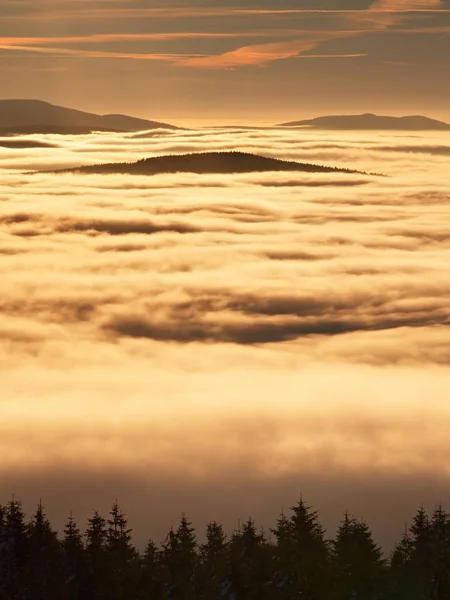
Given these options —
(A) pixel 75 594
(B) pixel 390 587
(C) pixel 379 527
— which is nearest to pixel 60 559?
(A) pixel 75 594

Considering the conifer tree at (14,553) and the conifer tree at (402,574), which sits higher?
the conifer tree at (14,553)

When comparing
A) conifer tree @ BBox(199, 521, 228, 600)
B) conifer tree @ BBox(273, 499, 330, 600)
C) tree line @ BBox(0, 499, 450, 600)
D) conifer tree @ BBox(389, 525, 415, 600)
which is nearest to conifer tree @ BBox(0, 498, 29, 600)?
tree line @ BBox(0, 499, 450, 600)

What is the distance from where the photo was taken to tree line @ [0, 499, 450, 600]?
69750 mm

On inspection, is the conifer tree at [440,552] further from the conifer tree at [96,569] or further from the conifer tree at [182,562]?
the conifer tree at [96,569]

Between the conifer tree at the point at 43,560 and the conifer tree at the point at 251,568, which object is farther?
the conifer tree at the point at 43,560

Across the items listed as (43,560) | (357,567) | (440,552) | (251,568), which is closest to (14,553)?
(43,560)

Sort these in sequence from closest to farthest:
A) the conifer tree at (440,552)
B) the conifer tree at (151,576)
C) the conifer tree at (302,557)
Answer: the conifer tree at (302,557) → the conifer tree at (440,552) → the conifer tree at (151,576)

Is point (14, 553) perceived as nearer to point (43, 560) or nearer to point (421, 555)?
point (43, 560)

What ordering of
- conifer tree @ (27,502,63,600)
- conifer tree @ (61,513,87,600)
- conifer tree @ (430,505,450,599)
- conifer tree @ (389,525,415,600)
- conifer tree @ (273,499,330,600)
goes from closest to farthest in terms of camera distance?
conifer tree @ (273,499,330,600), conifer tree @ (430,505,450,599), conifer tree @ (389,525,415,600), conifer tree @ (27,502,63,600), conifer tree @ (61,513,87,600)

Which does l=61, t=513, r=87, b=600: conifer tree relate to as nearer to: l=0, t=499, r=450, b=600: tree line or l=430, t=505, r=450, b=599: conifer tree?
l=0, t=499, r=450, b=600: tree line

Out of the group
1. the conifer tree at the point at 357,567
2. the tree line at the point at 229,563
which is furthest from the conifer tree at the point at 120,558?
the conifer tree at the point at 357,567

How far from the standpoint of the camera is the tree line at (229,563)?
69750 millimetres

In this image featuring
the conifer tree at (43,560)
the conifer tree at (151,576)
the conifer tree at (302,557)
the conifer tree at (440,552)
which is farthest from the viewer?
the conifer tree at (43,560)

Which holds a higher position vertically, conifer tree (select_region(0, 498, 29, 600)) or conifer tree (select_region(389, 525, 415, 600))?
conifer tree (select_region(0, 498, 29, 600))
